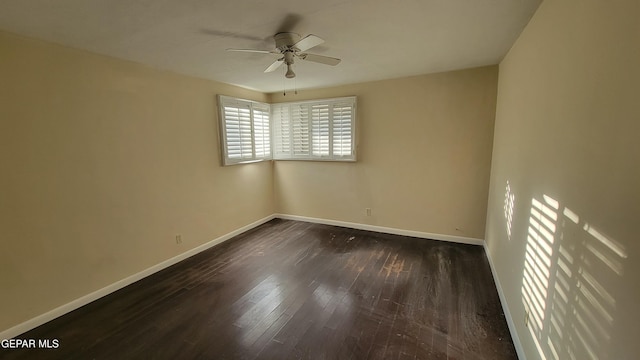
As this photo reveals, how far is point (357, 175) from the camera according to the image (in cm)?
430

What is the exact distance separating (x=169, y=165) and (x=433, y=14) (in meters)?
3.10

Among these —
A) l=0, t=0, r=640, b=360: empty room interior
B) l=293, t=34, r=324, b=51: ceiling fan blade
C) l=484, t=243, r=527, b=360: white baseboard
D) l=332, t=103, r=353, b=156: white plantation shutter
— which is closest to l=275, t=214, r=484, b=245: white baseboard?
l=0, t=0, r=640, b=360: empty room interior

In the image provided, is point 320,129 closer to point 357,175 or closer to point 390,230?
point 357,175

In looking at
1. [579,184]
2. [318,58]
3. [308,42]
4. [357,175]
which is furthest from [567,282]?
[357,175]

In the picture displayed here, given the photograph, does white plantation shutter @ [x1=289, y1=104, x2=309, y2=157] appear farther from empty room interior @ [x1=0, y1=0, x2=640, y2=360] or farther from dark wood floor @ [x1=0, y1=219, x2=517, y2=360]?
dark wood floor @ [x1=0, y1=219, x2=517, y2=360]

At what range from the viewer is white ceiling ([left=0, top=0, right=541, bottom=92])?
1684mm

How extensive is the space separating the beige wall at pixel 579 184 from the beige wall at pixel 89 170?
11.6 feet

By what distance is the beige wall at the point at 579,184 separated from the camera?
2.76ft

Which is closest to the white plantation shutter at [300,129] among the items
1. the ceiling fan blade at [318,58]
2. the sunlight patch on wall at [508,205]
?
the ceiling fan blade at [318,58]

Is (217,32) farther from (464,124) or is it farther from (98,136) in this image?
(464,124)

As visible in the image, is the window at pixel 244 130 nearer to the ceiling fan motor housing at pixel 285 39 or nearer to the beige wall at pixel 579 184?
the ceiling fan motor housing at pixel 285 39

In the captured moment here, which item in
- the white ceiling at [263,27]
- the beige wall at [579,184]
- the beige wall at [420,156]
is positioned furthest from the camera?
the beige wall at [420,156]

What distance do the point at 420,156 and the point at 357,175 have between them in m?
1.01

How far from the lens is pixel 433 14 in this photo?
6.07ft
